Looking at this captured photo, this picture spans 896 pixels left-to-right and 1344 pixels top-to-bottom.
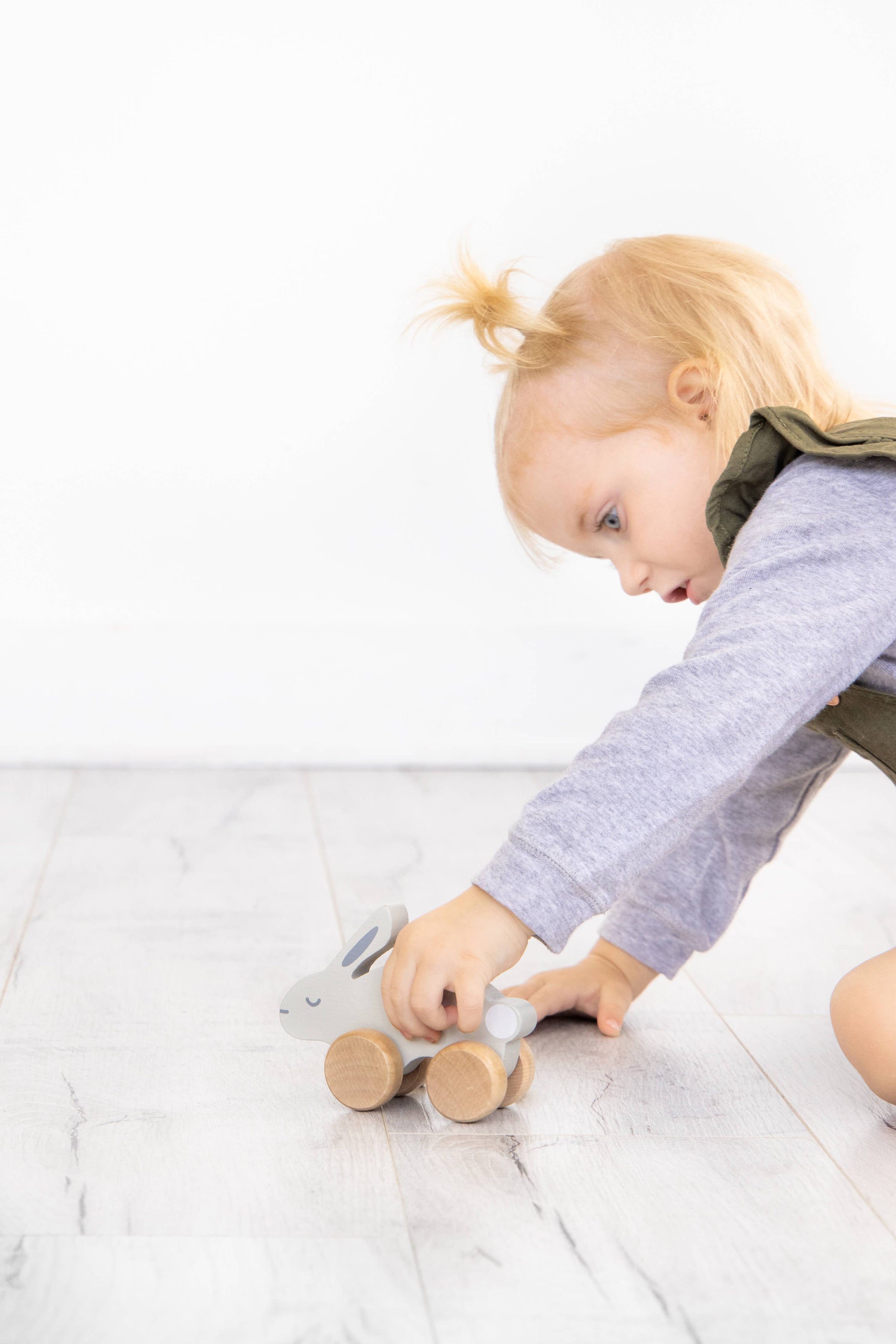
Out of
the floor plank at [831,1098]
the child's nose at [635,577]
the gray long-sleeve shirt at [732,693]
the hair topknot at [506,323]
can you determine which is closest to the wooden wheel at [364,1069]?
the gray long-sleeve shirt at [732,693]

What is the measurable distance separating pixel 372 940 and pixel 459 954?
89mm

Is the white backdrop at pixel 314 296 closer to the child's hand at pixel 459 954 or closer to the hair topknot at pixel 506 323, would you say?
the hair topknot at pixel 506 323

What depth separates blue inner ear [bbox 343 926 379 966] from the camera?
2.39ft

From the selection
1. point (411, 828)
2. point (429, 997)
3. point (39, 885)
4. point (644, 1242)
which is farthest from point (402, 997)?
point (411, 828)

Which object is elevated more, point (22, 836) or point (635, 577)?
point (635, 577)

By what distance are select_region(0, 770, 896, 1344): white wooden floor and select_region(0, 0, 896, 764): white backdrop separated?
472mm

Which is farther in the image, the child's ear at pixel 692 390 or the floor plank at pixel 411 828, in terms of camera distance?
the floor plank at pixel 411 828

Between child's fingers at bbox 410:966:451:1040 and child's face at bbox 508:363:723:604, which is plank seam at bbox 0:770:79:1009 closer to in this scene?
child's fingers at bbox 410:966:451:1040

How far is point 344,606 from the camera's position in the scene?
1.63m

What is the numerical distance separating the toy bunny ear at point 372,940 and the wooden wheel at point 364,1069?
0.12ft

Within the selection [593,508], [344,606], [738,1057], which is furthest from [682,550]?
[344,606]

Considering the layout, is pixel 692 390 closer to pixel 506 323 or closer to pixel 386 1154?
pixel 506 323

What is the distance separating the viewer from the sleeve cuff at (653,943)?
3.00 ft

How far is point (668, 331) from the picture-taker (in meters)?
0.90
